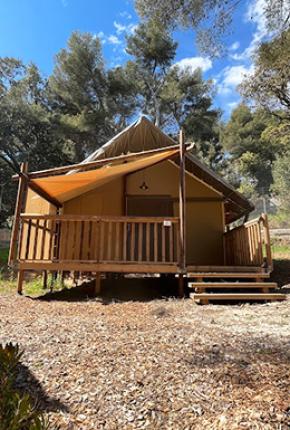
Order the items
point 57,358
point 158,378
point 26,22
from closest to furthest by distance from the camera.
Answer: point 158,378, point 57,358, point 26,22

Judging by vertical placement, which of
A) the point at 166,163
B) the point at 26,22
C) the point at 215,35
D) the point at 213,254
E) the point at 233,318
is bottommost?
the point at 233,318

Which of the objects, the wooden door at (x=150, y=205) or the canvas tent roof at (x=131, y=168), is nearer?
the canvas tent roof at (x=131, y=168)

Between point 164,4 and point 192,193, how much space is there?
4406 mm

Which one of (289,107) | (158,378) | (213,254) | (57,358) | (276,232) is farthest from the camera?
(276,232)

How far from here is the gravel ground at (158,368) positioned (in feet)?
6.30

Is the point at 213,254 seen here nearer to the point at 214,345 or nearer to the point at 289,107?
the point at 214,345

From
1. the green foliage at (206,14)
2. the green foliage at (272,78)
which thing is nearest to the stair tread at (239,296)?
the green foliage at (206,14)

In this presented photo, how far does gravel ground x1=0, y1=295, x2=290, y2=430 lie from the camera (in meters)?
1.92

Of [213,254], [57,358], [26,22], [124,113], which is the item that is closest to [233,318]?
[57,358]

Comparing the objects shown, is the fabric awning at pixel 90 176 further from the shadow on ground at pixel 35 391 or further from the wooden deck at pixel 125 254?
the shadow on ground at pixel 35 391

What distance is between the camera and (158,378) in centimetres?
236

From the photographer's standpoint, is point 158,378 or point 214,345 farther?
point 214,345

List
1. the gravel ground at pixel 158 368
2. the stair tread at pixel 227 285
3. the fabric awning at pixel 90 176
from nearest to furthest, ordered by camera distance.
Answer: the gravel ground at pixel 158 368, the stair tread at pixel 227 285, the fabric awning at pixel 90 176

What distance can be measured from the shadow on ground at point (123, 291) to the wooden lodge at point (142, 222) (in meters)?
0.38
